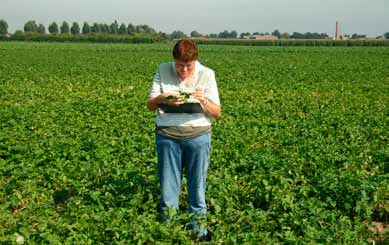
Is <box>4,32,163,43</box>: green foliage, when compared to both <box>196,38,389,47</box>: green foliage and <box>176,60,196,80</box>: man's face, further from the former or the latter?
<box>176,60,196,80</box>: man's face

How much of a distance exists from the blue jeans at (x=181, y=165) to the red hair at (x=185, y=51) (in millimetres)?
777

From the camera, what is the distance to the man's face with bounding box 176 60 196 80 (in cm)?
414

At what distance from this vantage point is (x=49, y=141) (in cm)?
784

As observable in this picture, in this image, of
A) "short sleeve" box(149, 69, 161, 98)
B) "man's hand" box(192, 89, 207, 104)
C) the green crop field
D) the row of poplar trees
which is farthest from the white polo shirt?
the row of poplar trees

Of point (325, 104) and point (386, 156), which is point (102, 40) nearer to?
point (325, 104)

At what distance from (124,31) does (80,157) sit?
131 meters

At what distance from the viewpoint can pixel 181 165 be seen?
461 cm

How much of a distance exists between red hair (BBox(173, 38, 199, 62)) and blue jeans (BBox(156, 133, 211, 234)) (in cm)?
78

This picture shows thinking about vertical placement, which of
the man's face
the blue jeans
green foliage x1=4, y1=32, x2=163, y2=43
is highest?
green foliage x1=4, y1=32, x2=163, y2=43

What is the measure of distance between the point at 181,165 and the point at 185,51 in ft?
3.87

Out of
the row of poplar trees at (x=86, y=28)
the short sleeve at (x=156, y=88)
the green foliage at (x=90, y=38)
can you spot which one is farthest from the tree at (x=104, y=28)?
the short sleeve at (x=156, y=88)

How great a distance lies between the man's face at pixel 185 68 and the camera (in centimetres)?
414

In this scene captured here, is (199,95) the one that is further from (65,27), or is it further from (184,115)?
(65,27)

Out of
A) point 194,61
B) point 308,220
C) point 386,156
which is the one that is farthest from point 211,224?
point 386,156
